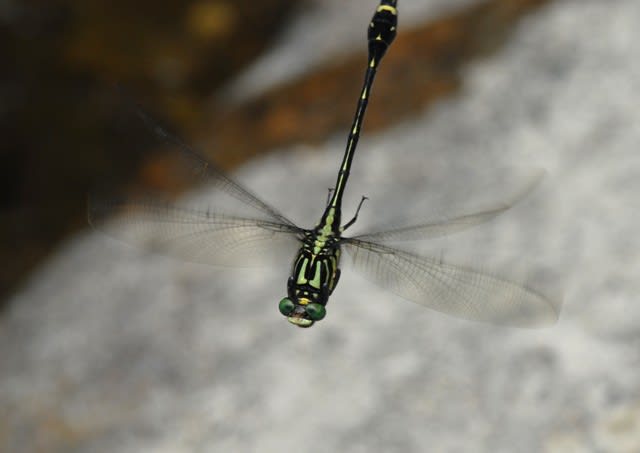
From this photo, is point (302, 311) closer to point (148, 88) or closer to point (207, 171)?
point (207, 171)

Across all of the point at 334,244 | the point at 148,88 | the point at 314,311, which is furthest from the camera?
the point at 148,88

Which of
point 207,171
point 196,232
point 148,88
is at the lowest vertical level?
point 196,232

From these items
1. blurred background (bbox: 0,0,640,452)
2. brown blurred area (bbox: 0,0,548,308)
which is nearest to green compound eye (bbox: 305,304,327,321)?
blurred background (bbox: 0,0,640,452)

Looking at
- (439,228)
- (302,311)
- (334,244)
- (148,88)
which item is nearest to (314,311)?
(302,311)

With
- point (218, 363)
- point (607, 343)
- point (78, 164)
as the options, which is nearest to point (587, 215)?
point (607, 343)

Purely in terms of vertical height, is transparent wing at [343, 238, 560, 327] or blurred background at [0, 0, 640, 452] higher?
blurred background at [0, 0, 640, 452]

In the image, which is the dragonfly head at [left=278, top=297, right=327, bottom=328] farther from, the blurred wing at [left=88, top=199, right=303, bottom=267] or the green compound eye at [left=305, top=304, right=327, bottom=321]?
the blurred wing at [left=88, top=199, right=303, bottom=267]

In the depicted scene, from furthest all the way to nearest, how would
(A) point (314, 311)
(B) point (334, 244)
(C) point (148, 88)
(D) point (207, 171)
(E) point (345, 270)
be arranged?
(C) point (148, 88)
(E) point (345, 270)
(D) point (207, 171)
(B) point (334, 244)
(A) point (314, 311)

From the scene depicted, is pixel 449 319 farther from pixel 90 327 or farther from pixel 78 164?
pixel 78 164
